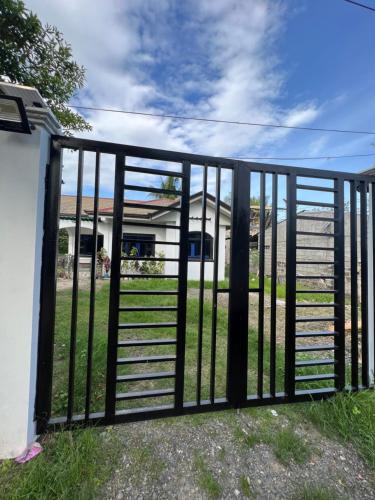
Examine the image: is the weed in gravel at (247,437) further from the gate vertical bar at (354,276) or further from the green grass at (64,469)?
the gate vertical bar at (354,276)

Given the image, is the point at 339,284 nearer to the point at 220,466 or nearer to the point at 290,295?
the point at 290,295

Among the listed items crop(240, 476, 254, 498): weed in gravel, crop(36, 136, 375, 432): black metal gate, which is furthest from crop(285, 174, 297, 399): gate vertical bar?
crop(240, 476, 254, 498): weed in gravel

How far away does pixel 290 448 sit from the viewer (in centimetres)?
174

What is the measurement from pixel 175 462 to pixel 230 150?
13414mm

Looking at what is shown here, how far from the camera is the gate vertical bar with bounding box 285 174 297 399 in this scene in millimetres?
2176

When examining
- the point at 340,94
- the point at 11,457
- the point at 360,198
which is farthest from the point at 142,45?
the point at 11,457

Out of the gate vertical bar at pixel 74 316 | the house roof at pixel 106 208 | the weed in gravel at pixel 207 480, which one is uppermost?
the house roof at pixel 106 208

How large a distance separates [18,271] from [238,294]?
1602 mm

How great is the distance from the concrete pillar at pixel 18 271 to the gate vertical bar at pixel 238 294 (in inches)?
57.1

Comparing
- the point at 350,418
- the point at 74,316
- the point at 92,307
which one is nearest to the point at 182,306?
the point at 92,307

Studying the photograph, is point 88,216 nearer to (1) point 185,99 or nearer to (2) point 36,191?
(1) point 185,99

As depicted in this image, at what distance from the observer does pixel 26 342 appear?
158 centimetres

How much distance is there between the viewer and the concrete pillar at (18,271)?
5.05ft

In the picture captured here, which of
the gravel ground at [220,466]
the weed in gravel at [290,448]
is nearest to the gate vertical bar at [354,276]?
the gravel ground at [220,466]
